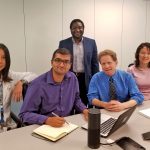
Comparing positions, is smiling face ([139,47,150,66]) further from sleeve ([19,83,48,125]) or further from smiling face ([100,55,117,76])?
sleeve ([19,83,48,125])

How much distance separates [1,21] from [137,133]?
8.24 ft

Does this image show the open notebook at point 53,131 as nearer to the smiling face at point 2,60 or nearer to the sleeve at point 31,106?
the sleeve at point 31,106

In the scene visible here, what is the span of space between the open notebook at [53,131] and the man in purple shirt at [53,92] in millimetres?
208

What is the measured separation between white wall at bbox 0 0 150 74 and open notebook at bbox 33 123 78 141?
208 cm

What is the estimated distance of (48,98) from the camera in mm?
2066

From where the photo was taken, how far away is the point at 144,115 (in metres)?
2.03

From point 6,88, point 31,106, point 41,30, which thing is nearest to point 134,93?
point 31,106

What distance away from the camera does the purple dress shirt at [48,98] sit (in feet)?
6.45

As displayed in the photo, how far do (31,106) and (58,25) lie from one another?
2176 mm

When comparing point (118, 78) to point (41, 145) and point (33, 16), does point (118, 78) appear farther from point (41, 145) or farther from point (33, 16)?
point (33, 16)

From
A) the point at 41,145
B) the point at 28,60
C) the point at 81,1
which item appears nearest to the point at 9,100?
the point at 41,145

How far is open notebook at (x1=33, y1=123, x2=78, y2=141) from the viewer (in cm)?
160

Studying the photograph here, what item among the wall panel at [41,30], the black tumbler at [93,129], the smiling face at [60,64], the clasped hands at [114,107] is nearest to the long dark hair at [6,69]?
the smiling face at [60,64]

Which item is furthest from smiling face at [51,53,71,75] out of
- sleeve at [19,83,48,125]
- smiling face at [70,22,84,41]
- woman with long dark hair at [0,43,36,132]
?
smiling face at [70,22,84,41]
